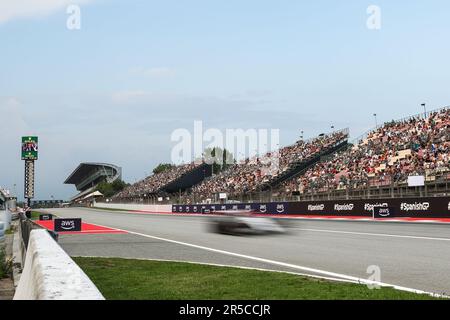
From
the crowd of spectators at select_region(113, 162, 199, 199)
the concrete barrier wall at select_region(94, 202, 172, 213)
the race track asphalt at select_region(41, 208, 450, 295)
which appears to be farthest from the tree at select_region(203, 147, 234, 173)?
the race track asphalt at select_region(41, 208, 450, 295)

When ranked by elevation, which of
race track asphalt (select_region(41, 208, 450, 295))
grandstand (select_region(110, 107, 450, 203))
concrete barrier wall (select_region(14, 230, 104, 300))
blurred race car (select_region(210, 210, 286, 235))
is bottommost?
race track asphalt (select_region(41, 208, 450, 295))

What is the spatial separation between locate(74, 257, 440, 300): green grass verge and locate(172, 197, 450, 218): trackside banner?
12205 millimetres

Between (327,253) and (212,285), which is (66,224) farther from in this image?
(212,285)

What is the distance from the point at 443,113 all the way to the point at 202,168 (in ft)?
200

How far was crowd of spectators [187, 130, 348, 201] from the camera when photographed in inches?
2320

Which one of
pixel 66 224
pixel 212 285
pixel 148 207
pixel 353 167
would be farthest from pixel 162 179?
pixel 212 285

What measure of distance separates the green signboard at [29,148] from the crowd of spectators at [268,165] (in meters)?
17.9

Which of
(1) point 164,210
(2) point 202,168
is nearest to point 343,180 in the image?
(1) point 164,210

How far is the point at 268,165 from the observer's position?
201 ft

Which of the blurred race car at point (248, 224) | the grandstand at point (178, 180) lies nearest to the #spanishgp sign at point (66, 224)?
the blurred race car at point (248, 224)

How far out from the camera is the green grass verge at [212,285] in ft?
24.3

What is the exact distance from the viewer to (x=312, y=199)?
39.8 m

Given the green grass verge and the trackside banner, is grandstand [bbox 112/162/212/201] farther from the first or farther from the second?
the green grass verge
